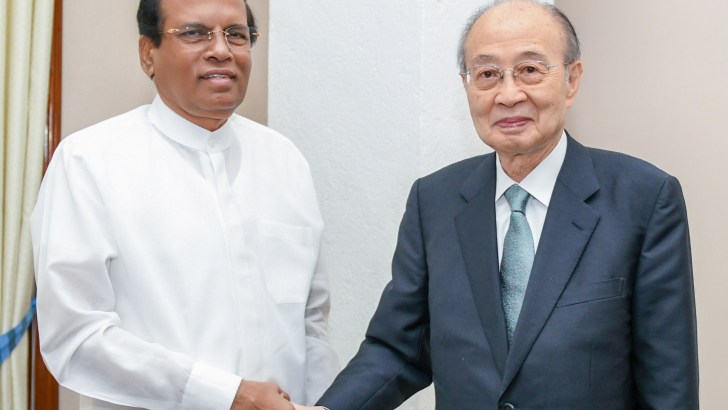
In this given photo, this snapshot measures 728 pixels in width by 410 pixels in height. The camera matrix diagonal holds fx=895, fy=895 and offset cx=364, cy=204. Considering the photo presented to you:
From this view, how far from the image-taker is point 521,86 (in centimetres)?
187

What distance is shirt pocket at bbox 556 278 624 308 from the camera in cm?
174

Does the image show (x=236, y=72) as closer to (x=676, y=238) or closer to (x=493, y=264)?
(x=493, y=264)

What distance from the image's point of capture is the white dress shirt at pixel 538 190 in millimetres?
1886

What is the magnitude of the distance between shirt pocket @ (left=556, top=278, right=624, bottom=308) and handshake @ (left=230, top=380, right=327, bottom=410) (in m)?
0.61

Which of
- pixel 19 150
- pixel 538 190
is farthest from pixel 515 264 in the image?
pixel 19 150

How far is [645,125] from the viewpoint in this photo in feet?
10.8

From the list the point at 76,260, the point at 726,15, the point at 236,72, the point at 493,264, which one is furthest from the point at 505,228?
the point at 726,15

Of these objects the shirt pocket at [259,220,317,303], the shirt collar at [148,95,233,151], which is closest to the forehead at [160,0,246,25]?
the shirt collar at [148,95,233,151]

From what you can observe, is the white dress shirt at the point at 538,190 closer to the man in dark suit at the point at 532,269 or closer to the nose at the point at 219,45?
the man in dark suit at the point at 532,269

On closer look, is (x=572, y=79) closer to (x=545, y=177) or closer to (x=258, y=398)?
(x=545, y=177)

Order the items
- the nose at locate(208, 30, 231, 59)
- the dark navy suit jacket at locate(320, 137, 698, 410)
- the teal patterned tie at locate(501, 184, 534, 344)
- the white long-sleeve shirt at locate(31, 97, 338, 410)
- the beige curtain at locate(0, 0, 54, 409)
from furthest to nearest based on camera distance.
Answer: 1. the beige curtain at locate(0, 0, 54, 409)
2. the nose at locate(208, 30, 231, 59)
3. the white long-sleeve shirt at locate(31, 97, 338, 410)
4. the teal patterned tie at locate(501, 184, 534, 344)
5. the dark navy suit jacket at locate(320, 137, 698, 410)

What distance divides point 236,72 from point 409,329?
0.73m

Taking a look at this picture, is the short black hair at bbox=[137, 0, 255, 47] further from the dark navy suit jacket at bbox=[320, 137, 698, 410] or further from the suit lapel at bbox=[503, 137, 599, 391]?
the suit lapel at bbox=[503, 137, 599, 391]

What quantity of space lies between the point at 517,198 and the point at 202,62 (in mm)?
793
